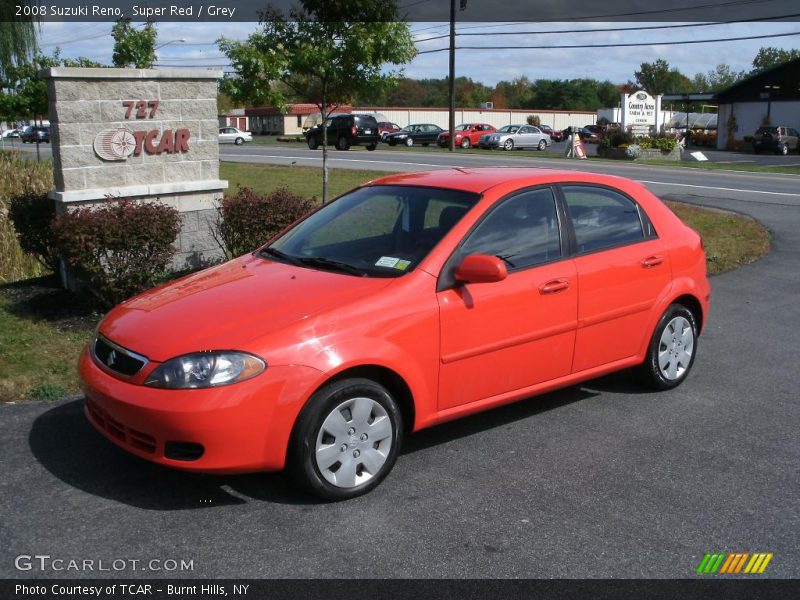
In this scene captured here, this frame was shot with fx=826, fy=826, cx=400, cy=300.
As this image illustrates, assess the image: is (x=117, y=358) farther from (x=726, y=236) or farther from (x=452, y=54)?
(x=452, y=54)

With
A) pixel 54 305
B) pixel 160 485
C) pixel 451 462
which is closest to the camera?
pixel 160 485

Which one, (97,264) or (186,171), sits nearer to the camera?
(97,264)

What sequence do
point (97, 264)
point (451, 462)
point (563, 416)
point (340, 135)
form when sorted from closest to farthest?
point (451, 462)
point (563, 416)
point (97, 264)
point (340, 135)

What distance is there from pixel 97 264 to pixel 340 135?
34.8m

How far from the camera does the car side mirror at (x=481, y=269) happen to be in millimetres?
4562

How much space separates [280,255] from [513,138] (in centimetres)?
4322

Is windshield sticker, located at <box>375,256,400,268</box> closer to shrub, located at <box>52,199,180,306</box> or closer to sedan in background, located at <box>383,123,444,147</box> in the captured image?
shrub, located at <box>52,199,180,306</box>

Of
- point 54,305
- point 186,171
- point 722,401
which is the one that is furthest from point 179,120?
point 722,401

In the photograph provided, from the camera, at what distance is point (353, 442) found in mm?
4258

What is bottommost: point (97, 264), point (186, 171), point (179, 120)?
point (97, 264)

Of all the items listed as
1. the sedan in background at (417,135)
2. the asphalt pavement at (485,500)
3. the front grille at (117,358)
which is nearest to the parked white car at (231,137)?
the sedan in background at (417,135)

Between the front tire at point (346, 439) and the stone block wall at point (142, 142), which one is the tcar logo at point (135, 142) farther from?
the front tire at point (346, 439)

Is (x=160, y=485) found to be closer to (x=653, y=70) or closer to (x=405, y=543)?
(x=405, y=543)

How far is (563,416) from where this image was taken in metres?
5.56
